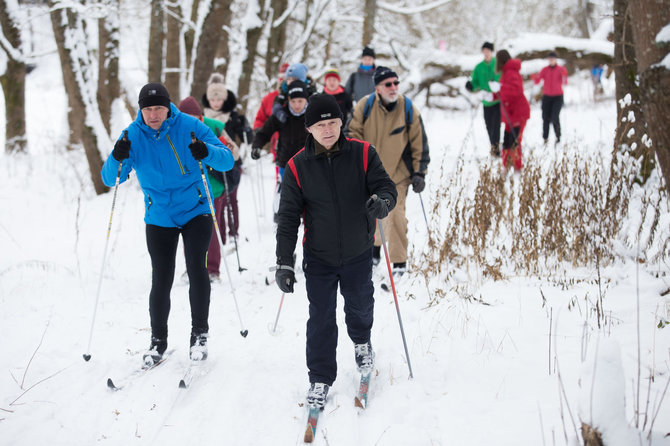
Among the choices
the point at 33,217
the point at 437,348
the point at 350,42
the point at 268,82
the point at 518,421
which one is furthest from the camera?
the point at 350,42

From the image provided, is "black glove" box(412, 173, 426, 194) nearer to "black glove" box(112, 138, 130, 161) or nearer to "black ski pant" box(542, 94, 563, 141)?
"black glove" box(112, 138, 130, 161)

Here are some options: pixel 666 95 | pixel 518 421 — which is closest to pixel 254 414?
pixel 518 421

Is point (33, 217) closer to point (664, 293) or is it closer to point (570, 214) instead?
point (570, 214)

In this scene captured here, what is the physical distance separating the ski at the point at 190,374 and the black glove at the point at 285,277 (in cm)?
111

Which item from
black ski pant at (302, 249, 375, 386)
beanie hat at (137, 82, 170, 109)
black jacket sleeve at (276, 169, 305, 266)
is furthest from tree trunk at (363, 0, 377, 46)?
black ski pant at (302, 249, 375, 386)

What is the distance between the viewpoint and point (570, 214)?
4500 millimetres

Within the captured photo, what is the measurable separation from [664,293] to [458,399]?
6.21 ft

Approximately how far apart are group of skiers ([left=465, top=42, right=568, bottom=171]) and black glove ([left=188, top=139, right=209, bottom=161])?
5056 millimetres

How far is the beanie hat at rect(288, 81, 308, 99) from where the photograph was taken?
495 cm

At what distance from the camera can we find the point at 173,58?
1002 centimetres

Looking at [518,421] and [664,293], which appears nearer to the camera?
[518,421]

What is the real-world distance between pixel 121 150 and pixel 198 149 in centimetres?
50

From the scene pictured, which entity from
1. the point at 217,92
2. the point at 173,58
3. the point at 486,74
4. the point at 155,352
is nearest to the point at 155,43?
the point at 173,58

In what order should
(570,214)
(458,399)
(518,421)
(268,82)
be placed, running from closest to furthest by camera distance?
(518,421), (458,399), (570,214), (268,82)
